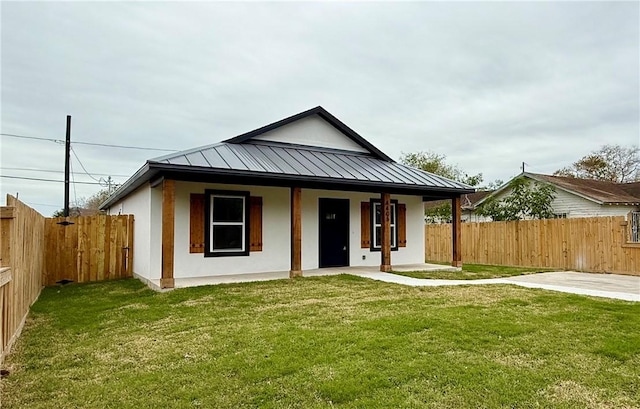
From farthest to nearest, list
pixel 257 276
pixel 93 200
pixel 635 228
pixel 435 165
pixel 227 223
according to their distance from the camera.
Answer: pixel 93 200, pixel 435 165, pixel 635 228, pixel 227 223, pixel 257 276

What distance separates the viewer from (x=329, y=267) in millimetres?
11719

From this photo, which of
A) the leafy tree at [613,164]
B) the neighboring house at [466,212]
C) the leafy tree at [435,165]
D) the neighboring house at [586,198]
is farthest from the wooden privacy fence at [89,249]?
the leafy tree at [613,164]

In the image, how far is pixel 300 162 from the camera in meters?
10.6

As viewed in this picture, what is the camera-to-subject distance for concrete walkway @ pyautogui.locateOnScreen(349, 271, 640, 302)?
7851mm

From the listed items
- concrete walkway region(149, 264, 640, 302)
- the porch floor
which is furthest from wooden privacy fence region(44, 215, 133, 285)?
the porch floor

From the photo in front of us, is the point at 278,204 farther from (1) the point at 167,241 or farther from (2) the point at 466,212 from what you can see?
(2) the point at 466,212

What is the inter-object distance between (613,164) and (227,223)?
31.3m

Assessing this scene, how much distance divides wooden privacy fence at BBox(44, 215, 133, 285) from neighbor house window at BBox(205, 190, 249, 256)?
3.15 meters

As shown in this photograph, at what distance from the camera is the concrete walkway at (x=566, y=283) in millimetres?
7851

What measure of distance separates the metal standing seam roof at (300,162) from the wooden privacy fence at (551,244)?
168 inches

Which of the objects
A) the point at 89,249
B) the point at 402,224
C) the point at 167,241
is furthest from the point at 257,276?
the point at 402,224

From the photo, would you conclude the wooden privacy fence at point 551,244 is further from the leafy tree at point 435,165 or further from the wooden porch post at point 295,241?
the leafy tree at point 435,165

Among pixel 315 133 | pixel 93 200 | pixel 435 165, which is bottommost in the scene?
pixel 93 200

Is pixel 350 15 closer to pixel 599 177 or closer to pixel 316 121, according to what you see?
pixel 316 121
